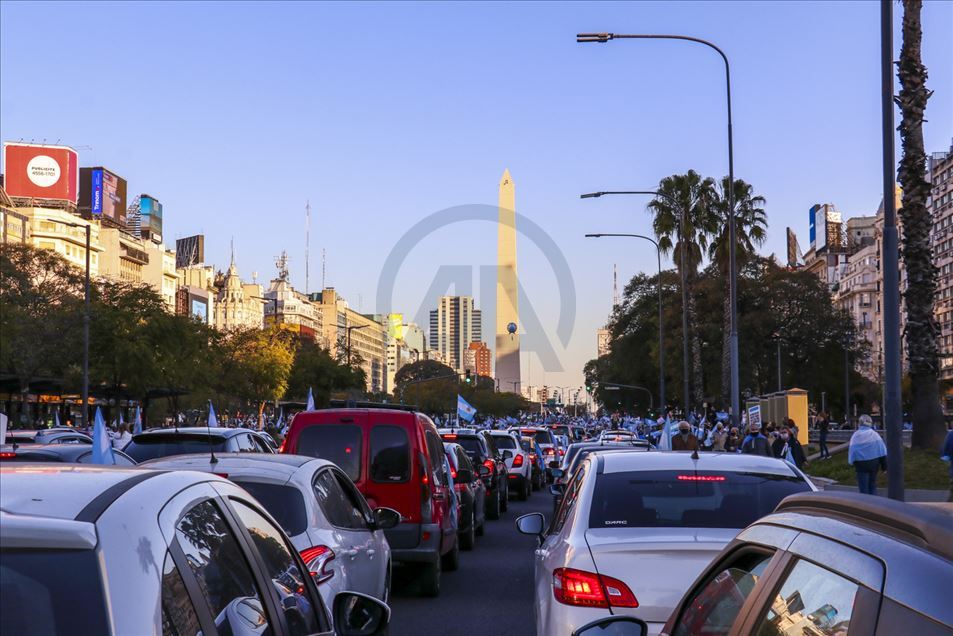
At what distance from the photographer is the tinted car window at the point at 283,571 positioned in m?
4.36

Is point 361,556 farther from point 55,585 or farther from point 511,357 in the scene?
point 511,357

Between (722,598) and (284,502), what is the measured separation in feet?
A: 14.6

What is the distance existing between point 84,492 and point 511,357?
172115mm

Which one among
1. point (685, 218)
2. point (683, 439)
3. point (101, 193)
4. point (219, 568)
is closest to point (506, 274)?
point (101, 193)

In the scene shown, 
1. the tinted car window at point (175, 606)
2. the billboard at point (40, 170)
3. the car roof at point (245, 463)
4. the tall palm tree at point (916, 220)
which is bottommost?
the tinted car window at point (175, 606)

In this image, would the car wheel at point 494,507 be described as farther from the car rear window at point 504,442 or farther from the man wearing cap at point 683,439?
the man wearing cap at point 683,439

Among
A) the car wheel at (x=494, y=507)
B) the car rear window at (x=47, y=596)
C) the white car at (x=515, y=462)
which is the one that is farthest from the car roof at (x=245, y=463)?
the white car at (x=515, y=462)

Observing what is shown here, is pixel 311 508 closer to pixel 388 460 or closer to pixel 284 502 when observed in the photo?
pixel 284 502

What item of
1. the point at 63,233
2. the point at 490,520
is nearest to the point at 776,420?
the point at 490,520

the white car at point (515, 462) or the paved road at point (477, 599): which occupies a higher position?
the white car at point (515, 462)

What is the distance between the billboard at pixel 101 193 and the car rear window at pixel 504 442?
370 ft

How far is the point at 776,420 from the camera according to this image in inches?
1785

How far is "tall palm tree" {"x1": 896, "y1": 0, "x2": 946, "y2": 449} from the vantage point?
2873 centimetres

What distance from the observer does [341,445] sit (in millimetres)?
13578
